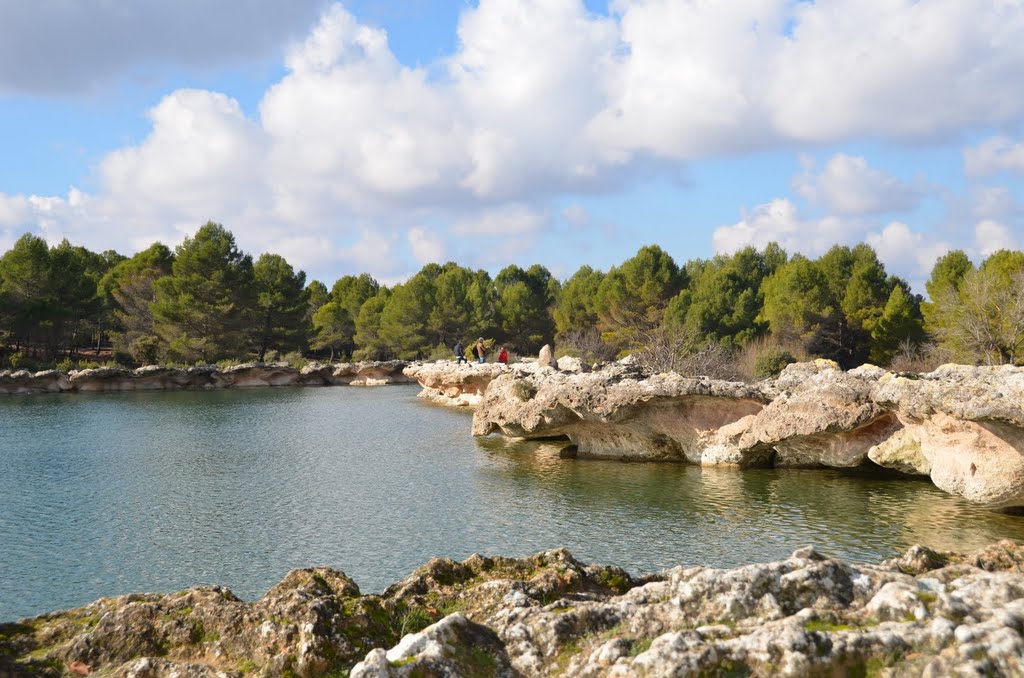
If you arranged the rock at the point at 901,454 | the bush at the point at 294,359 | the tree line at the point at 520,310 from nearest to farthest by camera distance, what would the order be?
the rock at the point at 901,454, the tree line at the point at 520,310, the bush at the point at 294,359

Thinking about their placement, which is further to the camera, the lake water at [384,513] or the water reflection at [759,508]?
the water reflection at [759,508]

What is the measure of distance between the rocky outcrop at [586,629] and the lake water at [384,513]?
5.29 m

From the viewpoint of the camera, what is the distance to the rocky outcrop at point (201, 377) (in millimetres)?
52688

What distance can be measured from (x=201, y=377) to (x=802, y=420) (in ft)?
165

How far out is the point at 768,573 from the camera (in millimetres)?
5910

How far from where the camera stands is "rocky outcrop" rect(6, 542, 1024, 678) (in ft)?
15.6

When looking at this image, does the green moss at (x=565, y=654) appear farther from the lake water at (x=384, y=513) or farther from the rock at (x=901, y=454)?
the rock at (x=901, y=454)

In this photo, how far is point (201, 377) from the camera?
195 feet

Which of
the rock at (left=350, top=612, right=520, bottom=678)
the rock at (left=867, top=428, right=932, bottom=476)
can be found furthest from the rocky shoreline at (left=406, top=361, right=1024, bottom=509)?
the rock at (left=350, top=612, right=520, bottom=678)

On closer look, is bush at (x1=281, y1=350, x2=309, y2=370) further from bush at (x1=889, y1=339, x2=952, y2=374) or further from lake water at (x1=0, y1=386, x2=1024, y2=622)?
bush at (x1=889, y1=339, x2=952, y2=374)

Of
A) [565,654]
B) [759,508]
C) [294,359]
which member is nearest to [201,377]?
[294,359]

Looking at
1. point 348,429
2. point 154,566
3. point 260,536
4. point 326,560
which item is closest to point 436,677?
point 326,560

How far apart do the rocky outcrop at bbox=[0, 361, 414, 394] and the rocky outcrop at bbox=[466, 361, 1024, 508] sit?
1562 inches

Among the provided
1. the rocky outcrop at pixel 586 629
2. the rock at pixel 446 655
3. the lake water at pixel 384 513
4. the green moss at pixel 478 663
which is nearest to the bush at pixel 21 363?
the lake water at pixel 384 513
